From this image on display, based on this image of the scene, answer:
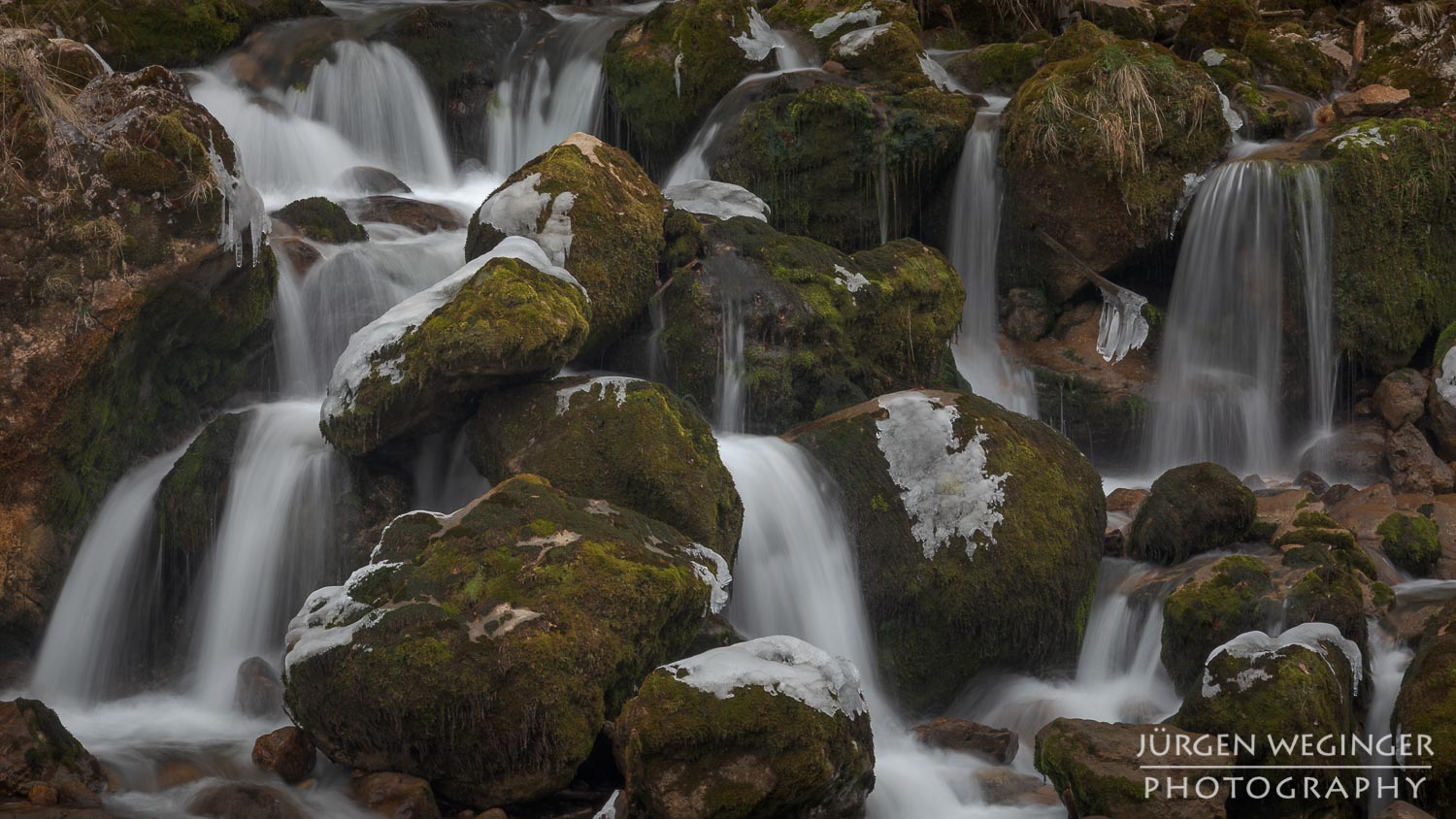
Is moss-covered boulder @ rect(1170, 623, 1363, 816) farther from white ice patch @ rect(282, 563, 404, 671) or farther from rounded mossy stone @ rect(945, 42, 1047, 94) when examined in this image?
rounded mossy stone @ rect(945, 42, 1047, 94)

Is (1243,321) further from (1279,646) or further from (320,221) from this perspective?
(320,221)

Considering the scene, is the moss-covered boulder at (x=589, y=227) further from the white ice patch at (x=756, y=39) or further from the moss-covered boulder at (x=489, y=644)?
the white ice patch at (x=756, y=39)

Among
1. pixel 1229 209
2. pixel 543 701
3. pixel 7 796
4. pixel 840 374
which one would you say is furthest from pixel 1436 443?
pixel 7 796

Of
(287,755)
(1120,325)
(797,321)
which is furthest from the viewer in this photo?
(1120,325)

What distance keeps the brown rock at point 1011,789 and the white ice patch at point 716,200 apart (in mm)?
5163

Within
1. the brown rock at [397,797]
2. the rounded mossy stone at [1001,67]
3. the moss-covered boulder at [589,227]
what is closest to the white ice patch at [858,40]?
the rounded mossy stone at [1001,67]

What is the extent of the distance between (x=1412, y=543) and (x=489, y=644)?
→ 225 inches

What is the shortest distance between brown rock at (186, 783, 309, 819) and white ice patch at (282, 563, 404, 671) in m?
0.56

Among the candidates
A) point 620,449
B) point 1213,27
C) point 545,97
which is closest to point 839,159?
point 545,97

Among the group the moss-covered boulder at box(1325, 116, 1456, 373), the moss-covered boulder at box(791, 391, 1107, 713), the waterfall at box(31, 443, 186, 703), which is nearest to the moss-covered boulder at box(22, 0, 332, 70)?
the waterfall at box(31, 443, 186, 703)

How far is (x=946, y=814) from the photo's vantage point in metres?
5.95

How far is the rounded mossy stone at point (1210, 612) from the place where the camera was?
6672 millimetres

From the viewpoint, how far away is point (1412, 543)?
7.83 m

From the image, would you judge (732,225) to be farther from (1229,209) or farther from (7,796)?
(7,796)
